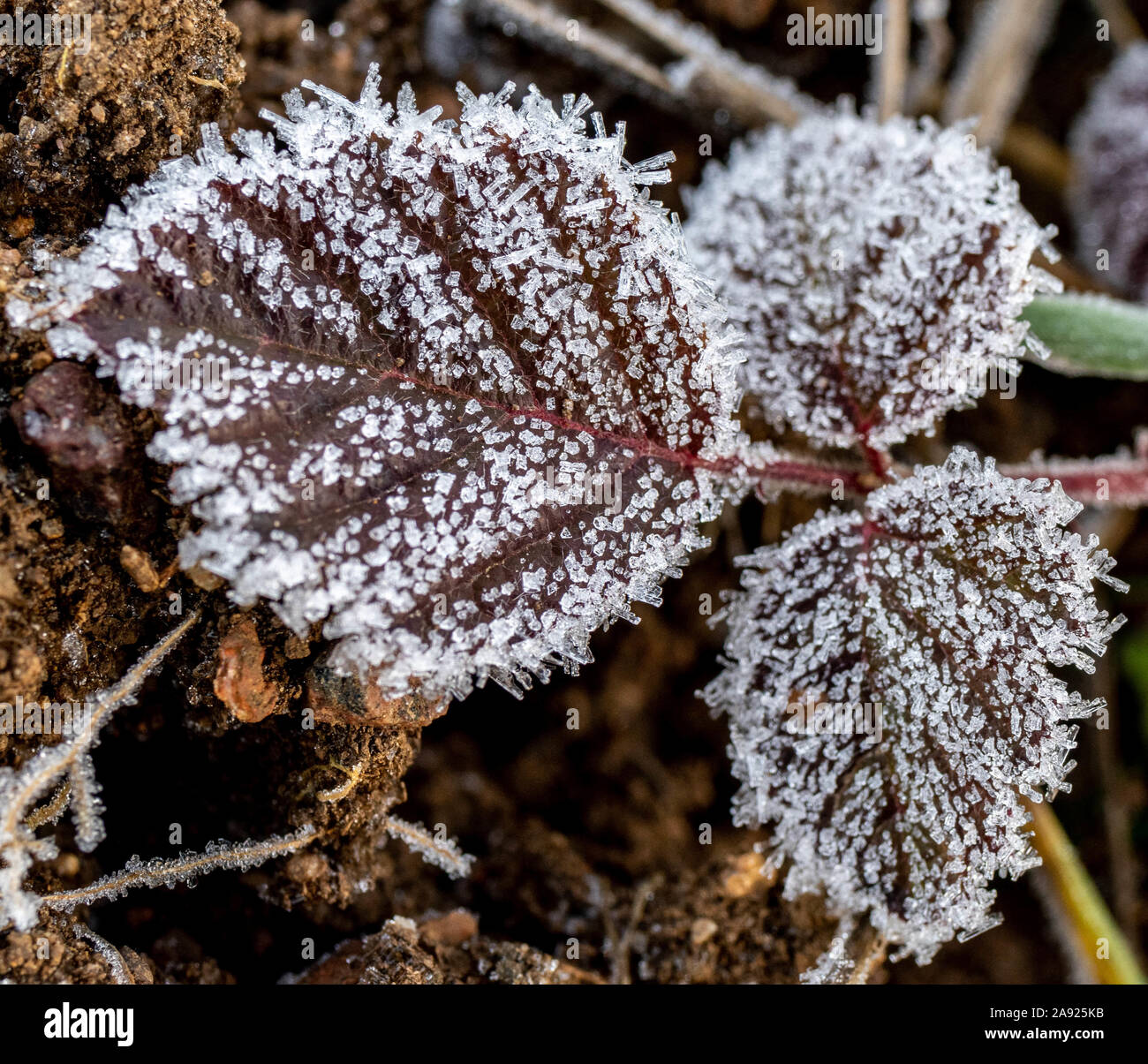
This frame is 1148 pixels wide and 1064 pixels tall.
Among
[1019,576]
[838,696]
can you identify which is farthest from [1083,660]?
[838,696]

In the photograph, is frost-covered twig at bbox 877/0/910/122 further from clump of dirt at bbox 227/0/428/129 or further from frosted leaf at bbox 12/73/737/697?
frosted leaf at bbox 12/73/737/697

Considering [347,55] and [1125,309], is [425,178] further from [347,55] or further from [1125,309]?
[1125,309]

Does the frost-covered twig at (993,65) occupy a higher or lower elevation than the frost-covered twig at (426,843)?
higher

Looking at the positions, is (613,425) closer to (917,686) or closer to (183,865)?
(917,686)
